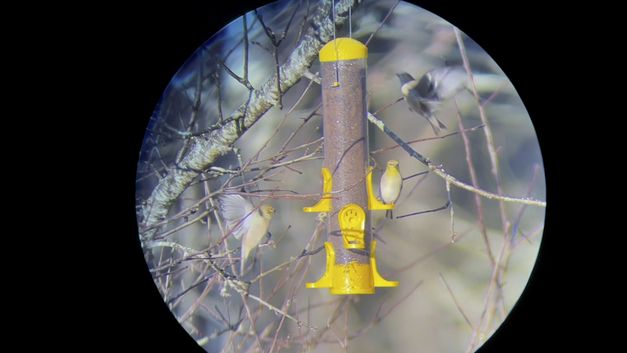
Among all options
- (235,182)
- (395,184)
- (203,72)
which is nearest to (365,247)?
(395,184)

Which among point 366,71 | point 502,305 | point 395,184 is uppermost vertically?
point 366,71

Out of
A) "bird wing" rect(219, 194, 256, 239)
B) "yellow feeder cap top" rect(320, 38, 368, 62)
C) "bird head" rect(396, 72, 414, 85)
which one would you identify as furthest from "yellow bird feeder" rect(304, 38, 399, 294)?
"bird wing" rect(219, 194, 256, 239)

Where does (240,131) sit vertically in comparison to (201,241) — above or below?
above

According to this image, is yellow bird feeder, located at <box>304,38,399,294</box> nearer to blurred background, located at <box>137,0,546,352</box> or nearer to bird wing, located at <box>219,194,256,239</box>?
blurred background, located at <box>137,0,546,352</box>

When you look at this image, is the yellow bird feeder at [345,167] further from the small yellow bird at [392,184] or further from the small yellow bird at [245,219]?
the small yellow bird at [245,219]

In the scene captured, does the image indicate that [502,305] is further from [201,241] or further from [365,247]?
[201,241]

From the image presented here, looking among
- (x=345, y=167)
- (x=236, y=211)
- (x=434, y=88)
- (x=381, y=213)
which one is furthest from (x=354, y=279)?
(x=434, y=88)

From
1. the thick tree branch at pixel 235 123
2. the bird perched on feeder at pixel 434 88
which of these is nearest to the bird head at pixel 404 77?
the bird perched on feeder at pixel 434 88
